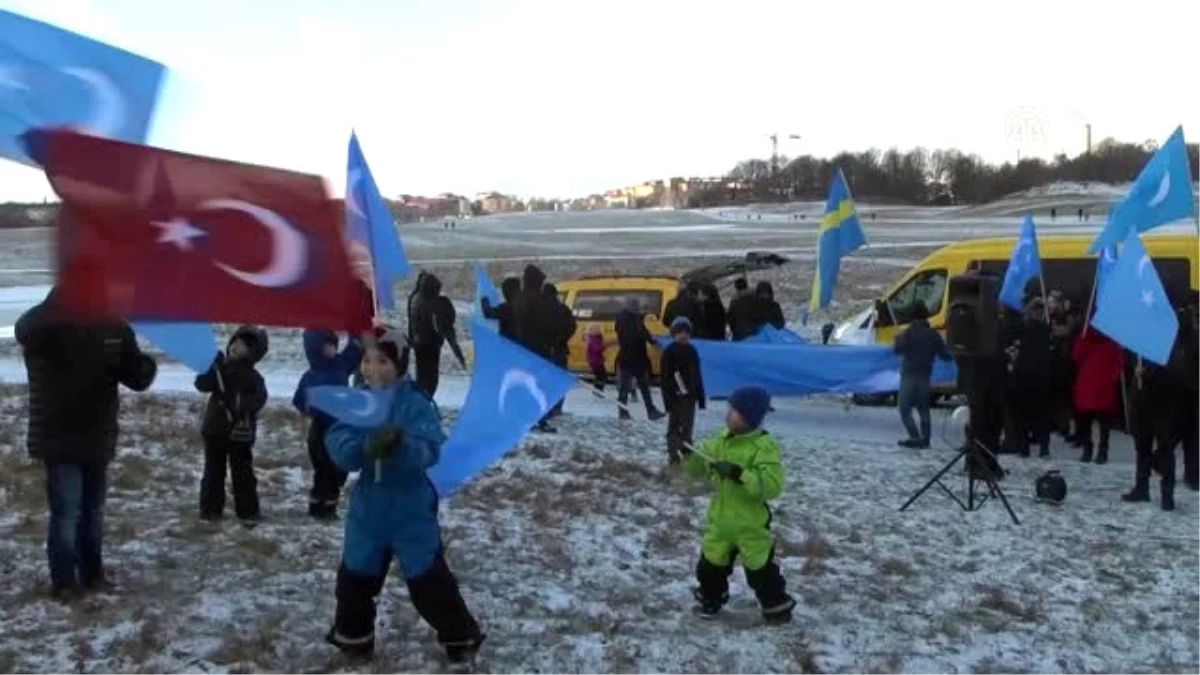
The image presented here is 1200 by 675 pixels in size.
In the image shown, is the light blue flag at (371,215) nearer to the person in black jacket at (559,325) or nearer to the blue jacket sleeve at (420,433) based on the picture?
the blue jacket sleeve at (420,433)

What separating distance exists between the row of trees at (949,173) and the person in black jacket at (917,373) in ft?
371

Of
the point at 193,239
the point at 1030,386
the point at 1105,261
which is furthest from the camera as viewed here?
the point at 1030,386

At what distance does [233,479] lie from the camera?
7.96 m

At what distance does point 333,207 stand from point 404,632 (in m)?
2.52

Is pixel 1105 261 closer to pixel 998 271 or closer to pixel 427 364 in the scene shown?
pixel 998 271

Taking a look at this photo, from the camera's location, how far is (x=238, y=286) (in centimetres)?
417

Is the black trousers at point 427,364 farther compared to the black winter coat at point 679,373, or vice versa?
the black trousers at point 427,364

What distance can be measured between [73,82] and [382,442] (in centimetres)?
177

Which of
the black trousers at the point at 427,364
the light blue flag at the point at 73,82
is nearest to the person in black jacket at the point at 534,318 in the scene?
the black trousers at the point at 427,364

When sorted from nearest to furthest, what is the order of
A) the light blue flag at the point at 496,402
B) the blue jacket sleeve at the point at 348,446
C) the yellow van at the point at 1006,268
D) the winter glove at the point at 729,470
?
the blue jacket sleeve at the point at 348,446, the light blue flag at the point at 496,402, the winter glove at the point at 729,470, the yellow van at the point at 1006,268

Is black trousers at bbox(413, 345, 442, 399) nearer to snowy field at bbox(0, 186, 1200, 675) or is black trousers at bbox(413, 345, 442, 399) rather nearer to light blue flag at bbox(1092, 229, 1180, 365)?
snowy field at bbox(0, 186, 1200, 675)

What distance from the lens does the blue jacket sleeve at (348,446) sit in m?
5.15

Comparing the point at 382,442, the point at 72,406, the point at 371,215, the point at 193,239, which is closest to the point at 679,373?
Result: the point at 371,215

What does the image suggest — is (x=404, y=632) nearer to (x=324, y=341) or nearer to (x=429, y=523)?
(x=429, y=523)
